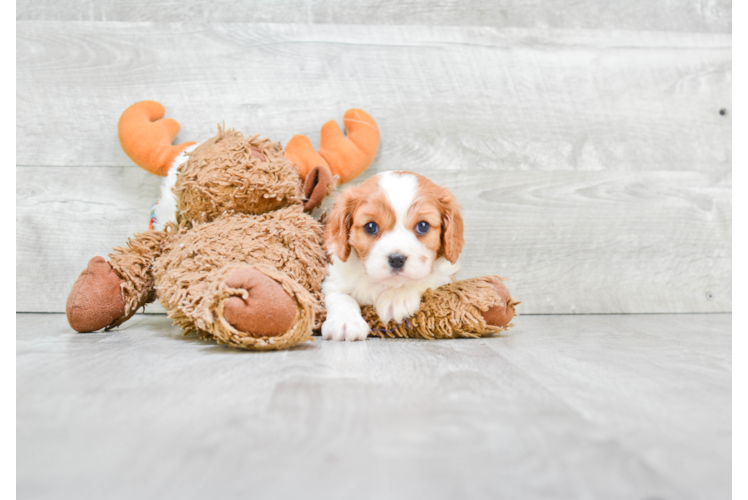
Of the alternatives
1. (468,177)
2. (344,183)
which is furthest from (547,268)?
(344,183)

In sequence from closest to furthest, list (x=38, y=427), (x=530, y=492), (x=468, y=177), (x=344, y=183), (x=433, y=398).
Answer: (x=530, y=492)
(x=38, y=427)
(x=433, y=398)
(x=344, y=183)
(x=468, y=177)

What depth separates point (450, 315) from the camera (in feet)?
4.34

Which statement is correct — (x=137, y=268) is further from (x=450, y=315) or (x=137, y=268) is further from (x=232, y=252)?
(x=450, y=315)

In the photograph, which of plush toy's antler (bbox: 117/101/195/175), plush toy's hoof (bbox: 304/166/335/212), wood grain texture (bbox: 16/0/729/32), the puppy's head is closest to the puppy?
the puppy's head

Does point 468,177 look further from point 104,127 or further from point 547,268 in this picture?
point 104,127

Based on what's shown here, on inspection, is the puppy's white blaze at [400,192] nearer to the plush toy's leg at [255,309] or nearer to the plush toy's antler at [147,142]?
the plush toy's leg at [255,309]

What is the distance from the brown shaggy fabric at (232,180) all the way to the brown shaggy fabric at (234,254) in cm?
3

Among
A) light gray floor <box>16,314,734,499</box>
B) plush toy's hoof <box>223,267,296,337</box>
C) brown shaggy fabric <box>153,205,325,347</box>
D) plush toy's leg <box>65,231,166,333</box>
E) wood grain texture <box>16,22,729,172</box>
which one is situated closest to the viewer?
light gray floor <box>16,314,734,499</box>

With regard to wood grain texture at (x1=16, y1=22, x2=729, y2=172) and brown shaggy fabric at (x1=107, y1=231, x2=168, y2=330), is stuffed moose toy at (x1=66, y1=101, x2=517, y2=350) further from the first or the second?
wood grain texture at (x1=16, y1=22, x2=729, y2=172)

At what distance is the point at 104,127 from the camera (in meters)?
1.75

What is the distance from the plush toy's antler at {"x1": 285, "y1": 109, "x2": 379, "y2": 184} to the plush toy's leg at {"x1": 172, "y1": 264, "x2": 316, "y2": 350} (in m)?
0.59

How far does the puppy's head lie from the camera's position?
125cm

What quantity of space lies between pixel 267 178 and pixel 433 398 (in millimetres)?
830

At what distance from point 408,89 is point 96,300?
3.84ft
